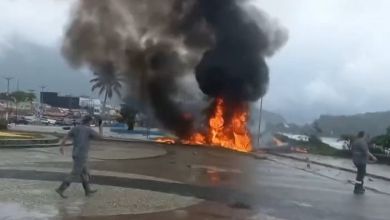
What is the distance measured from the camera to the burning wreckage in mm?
36844

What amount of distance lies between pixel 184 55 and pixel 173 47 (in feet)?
3.35

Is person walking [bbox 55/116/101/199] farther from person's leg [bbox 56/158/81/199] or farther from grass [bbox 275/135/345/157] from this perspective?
grass [bbox 275/135/345/157]

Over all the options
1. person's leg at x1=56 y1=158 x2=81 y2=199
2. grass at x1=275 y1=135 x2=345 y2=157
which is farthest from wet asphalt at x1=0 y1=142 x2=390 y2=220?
grass at x1=275 y1=135 x2=345 y2=157

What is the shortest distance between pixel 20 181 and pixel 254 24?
2762 centimetres

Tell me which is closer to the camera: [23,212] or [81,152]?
[23,212]

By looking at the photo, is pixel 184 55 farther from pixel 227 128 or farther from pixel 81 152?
pixel 81 152

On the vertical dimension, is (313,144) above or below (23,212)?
below

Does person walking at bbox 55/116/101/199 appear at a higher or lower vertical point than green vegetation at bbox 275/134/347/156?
higher

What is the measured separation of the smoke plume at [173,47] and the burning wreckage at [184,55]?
0.21 ft

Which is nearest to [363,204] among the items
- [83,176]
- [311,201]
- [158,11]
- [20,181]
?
[311,201]

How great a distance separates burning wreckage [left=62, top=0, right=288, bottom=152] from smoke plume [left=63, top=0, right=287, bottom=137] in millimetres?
65

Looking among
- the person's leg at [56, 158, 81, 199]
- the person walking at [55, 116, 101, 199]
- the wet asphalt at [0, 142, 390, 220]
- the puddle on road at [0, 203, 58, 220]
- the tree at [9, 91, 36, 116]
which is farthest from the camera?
the tree at [9, 91, 36, 116]

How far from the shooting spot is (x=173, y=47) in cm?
3950

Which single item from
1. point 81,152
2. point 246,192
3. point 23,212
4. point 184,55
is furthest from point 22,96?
point 23,212
